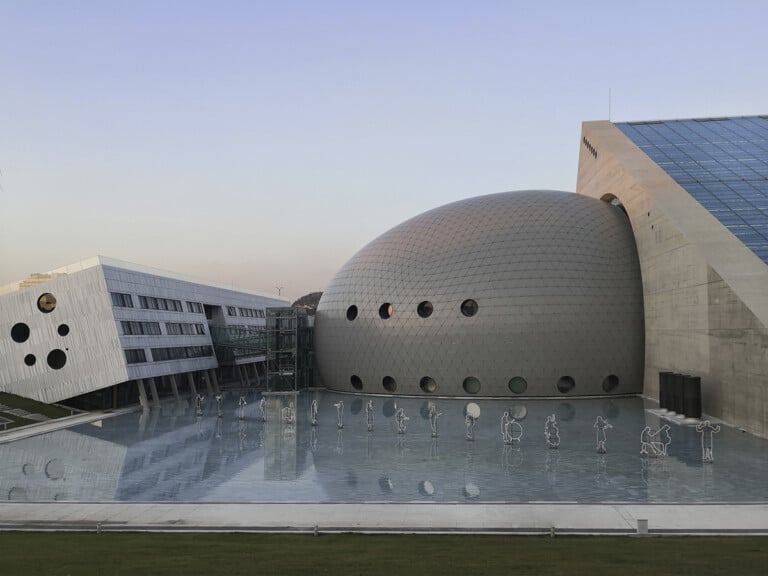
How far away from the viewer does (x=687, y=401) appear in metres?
33.1

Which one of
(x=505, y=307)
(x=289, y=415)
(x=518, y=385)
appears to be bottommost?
(x=289, y=415)

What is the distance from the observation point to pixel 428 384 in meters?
46.1

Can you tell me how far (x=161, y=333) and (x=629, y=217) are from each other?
112 ft

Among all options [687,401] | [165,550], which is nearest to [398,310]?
[687,401]

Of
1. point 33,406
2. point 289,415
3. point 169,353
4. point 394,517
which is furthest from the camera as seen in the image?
point 169,353

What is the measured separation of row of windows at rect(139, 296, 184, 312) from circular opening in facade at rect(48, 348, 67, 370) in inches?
261

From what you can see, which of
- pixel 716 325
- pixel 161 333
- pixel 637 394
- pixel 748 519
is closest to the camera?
pixel 748 519

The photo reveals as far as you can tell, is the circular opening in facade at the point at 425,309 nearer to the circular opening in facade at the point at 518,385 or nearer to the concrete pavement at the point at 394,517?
the circular opening in facade at the point at 518,385

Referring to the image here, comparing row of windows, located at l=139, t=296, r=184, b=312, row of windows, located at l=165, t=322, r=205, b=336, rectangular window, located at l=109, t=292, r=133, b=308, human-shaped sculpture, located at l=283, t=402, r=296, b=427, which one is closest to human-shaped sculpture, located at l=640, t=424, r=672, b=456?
human-shaped sculpture, located at l=283, t=402, r=296, b=427

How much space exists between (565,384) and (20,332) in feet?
112

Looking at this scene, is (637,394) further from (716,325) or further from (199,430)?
(199,430)

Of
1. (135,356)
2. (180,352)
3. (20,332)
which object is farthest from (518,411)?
(20,332)

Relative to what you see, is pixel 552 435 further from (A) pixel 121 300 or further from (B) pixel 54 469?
(A) pixel 121 300

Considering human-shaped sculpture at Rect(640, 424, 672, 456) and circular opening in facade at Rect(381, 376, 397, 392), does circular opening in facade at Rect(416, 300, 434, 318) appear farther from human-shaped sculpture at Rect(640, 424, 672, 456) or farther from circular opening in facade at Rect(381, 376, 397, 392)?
human-shaped sculpture at Rect(640, 424, 672, 456)
